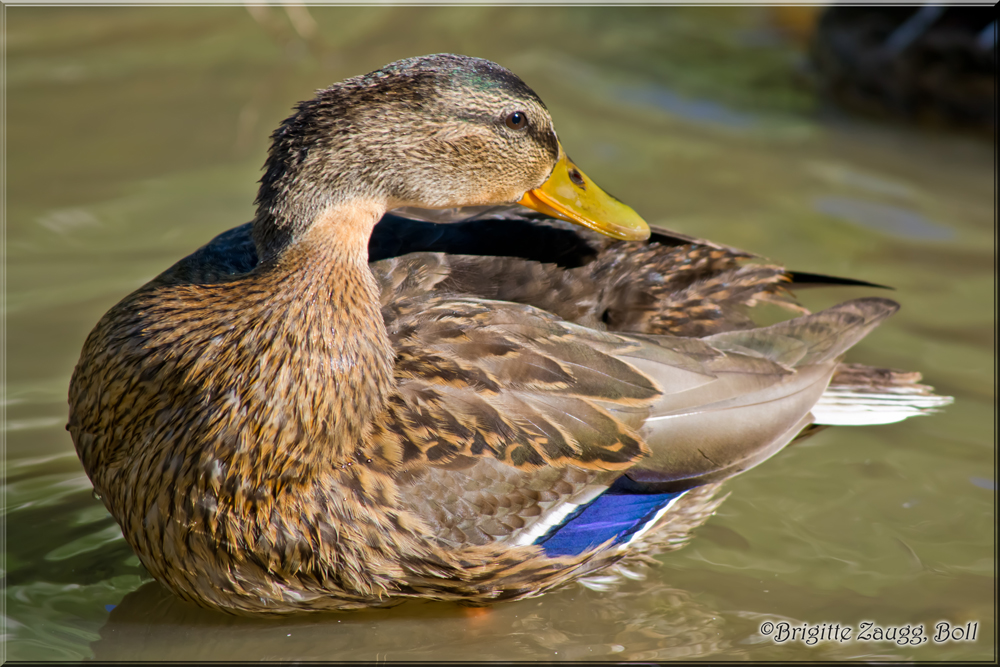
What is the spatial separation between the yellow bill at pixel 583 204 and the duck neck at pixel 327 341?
2.45ft

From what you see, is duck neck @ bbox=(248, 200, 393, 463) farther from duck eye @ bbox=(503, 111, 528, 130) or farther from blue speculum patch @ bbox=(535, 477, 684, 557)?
blue speculum patch @ bbox=(535, 477, 684, 557)

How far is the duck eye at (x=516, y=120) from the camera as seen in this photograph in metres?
3.38

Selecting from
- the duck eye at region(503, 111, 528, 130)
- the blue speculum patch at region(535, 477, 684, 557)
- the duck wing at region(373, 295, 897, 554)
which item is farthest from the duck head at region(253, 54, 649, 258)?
the blue speculum patch at region(535, 477, 684, 557)

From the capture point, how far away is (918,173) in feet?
21.6

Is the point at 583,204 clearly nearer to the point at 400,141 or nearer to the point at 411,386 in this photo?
the point at 400,141

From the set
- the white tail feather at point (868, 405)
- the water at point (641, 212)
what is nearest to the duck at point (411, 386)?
the white tail feather at point (868, 405)

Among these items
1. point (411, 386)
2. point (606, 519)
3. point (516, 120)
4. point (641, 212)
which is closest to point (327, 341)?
point (411, 386)

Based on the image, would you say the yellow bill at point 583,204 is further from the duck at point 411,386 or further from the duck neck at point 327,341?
the duck neck at point 327,341

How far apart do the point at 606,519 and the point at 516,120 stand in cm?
140

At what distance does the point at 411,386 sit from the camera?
332cm

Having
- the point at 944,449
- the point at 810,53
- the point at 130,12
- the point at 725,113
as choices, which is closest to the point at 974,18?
the point at 810,53

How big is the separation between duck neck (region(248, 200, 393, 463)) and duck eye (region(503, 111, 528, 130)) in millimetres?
626

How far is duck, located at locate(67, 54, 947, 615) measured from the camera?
3.15 metres

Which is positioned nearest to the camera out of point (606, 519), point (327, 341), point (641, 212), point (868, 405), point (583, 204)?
point (327, 341)
